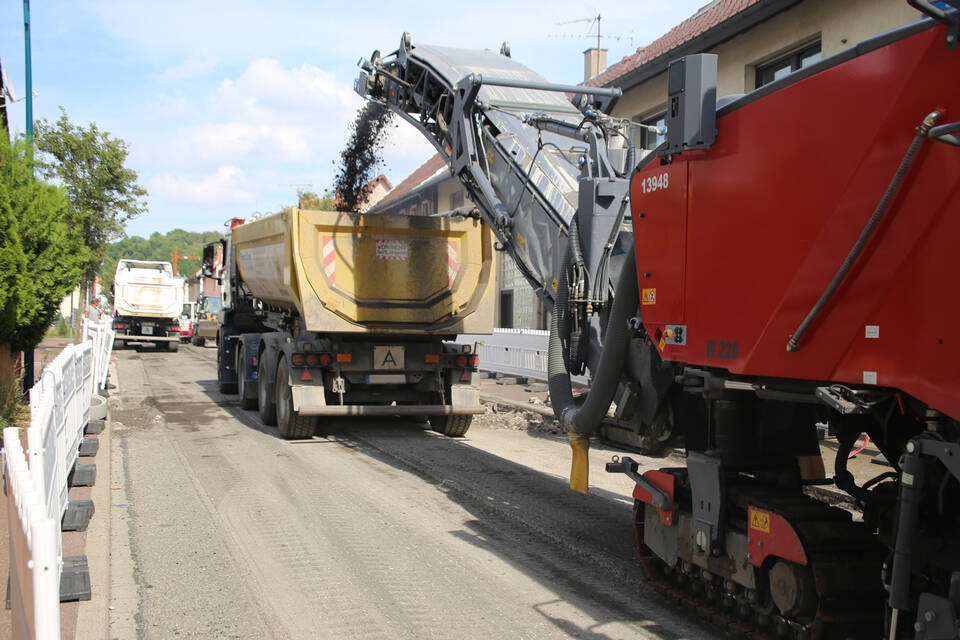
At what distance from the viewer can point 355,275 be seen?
10.6 m

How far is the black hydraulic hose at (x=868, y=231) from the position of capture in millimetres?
3199

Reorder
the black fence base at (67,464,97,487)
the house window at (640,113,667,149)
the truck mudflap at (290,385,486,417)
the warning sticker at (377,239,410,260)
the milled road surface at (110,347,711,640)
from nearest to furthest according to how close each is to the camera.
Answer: the milled road surface at (110,347,711,640), the house window at (640,113,667,149), the black fence base at (67,464,97,487), the truck mudflap at (290,385,486,417), the warning sticker at (377,239,410,260)

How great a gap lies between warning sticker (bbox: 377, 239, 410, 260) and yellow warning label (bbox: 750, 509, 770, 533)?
283 inches

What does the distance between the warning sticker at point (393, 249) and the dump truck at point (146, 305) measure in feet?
70.3

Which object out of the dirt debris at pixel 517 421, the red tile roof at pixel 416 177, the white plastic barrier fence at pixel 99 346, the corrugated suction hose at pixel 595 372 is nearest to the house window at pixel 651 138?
the corrugated suction hose at pixel 595 372

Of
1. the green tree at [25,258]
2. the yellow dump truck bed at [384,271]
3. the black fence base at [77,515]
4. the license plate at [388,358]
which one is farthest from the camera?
the license plate at [388,358]

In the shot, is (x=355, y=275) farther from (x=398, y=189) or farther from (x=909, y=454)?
(x=398, y=189)

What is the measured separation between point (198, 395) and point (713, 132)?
13609 millimetres

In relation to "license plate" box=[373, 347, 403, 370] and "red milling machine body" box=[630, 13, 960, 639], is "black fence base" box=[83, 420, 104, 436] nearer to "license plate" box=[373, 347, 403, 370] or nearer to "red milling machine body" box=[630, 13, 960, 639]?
"license plate" box=[373, 347, 403, 370]

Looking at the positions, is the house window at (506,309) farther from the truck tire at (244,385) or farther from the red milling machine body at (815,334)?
the red milling machine body at (815,334)

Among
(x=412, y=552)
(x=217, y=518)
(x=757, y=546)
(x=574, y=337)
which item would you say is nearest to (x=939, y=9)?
(x=757, y=546)

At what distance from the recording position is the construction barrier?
2.63 meters

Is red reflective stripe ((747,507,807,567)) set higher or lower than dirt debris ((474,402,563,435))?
higher

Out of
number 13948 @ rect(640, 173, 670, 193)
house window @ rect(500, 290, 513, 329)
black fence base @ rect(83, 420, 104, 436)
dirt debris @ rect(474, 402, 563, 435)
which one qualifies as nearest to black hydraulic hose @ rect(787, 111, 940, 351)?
number 13948 @ rect(640, 173, 670, 193)
